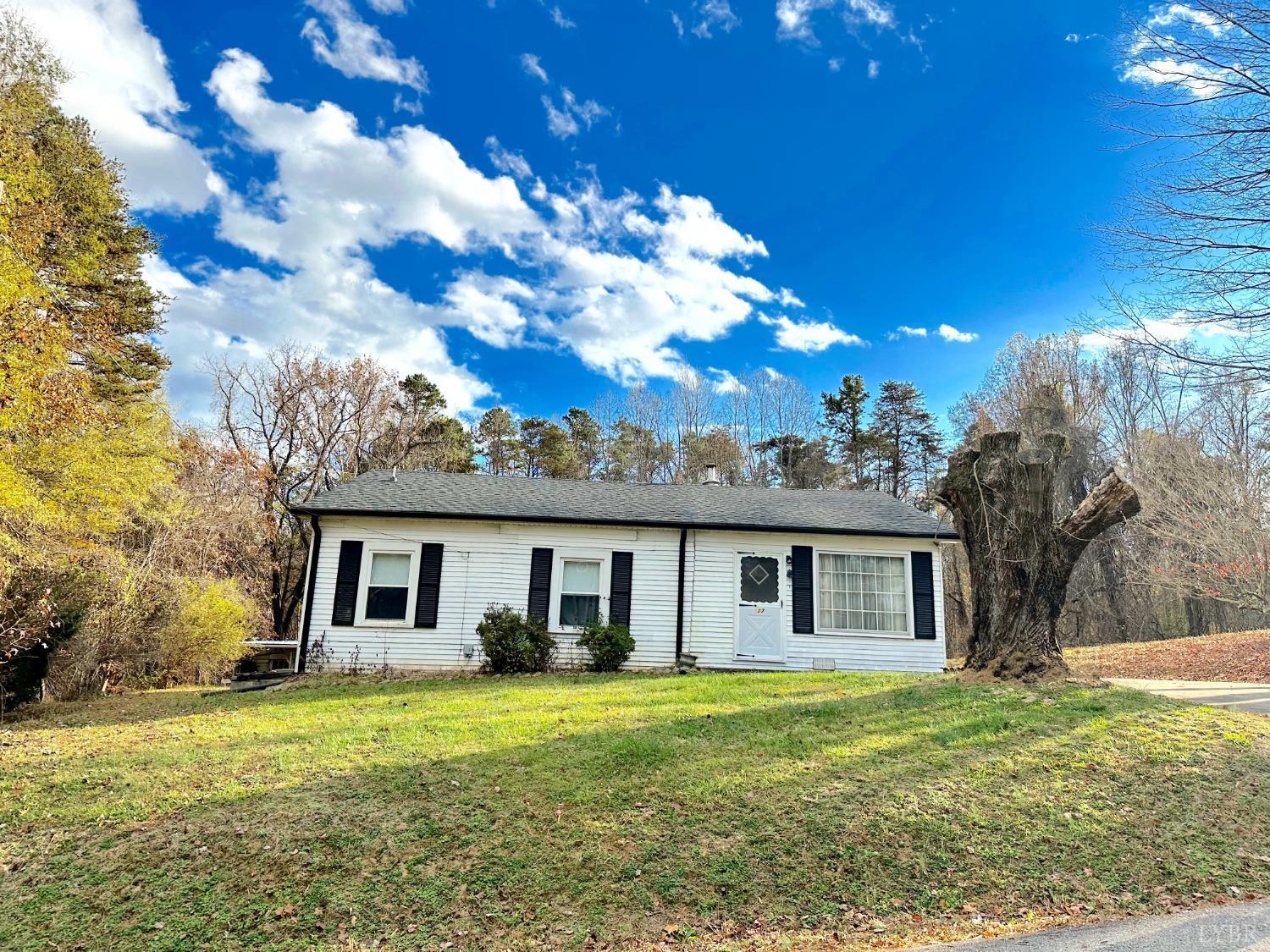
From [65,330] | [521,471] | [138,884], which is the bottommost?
[138,884]

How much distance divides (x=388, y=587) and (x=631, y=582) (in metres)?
4.68

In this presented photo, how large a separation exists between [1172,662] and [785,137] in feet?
47.9

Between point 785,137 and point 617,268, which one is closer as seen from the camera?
point 785,137

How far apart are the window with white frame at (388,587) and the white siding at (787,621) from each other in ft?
18.2

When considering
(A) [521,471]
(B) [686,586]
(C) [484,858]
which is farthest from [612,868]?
(A) [521,471]

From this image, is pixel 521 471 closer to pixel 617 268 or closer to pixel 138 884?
pixel 617 268

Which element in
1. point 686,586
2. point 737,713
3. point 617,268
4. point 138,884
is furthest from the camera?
point 617,268

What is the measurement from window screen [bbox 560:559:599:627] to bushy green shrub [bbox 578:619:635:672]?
1.60 feet

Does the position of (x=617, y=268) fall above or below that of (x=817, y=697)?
above

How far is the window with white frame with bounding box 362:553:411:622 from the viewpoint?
470 inches

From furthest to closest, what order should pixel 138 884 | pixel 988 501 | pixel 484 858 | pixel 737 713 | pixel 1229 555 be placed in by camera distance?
pixel 1229 555
pixel 988 501
pixel 737 713
pixel 484 858
pixel 138 884

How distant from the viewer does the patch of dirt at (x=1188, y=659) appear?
1274 centimetres

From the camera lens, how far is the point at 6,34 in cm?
1263

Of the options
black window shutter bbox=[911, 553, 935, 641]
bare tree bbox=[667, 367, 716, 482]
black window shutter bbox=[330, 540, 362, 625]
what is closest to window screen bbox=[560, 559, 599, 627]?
black window shutter bbox=[330, 540, 362, 625]
